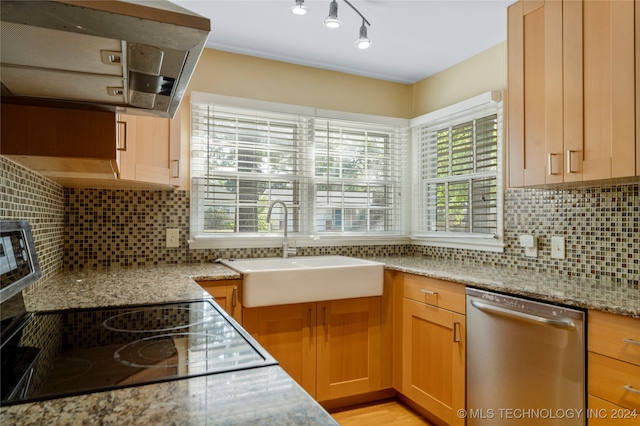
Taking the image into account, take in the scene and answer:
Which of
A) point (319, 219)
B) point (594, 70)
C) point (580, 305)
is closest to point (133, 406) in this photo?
point (580, 305)

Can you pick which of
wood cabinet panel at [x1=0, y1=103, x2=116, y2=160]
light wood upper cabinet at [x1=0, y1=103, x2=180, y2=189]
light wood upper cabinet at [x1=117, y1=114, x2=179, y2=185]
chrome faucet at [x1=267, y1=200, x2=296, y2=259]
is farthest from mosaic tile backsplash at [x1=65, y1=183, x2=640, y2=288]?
wood cabinet panel at [x1=0, y1=103, x2=116, y2=160]

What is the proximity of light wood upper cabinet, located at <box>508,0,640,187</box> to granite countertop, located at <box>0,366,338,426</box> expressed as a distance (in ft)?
5.65

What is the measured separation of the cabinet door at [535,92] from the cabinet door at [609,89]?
0.12 meters

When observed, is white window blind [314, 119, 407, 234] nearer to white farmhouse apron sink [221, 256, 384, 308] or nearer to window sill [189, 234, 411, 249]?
window sill [189, 234, 411, 249]

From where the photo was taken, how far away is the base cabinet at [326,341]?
2.34 meters

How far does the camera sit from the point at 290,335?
94.1 inches

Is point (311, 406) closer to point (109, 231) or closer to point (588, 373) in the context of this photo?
point (588, 373)

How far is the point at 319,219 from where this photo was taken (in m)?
3.19

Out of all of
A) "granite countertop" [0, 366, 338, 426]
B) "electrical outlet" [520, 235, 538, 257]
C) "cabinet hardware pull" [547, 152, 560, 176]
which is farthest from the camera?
"electrical outlet" [520, 235, 538, 257]

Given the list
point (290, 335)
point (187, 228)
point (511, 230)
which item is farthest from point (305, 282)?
point (511, 230)

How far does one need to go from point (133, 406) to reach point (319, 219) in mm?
2572

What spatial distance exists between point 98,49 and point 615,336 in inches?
73.3

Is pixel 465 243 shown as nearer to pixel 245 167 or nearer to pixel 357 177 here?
pixel 357 177

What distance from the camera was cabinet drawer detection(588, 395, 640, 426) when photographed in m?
1.39
